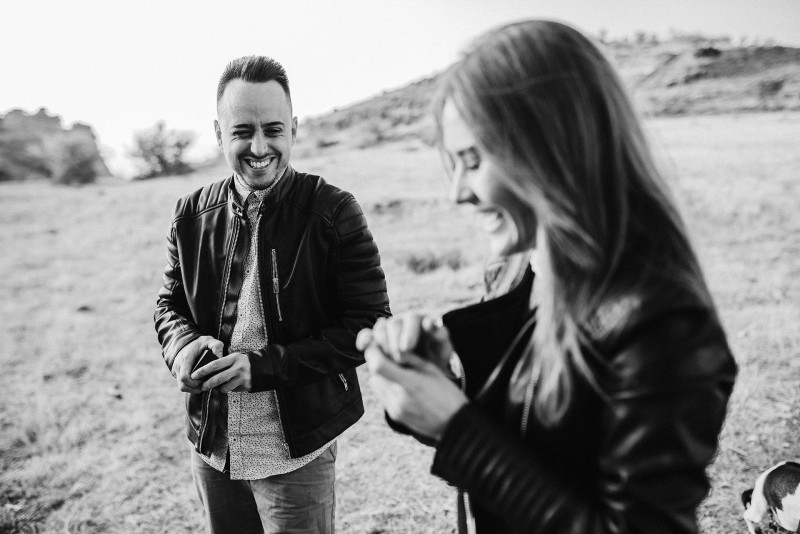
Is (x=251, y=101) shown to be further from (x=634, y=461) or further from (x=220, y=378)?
(x=634, y=461)

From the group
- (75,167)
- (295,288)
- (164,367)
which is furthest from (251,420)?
(75,167)

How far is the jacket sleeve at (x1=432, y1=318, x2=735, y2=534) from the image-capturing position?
0.85 meters

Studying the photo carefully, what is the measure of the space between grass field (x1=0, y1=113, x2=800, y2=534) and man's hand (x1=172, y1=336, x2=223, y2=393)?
1587 mm

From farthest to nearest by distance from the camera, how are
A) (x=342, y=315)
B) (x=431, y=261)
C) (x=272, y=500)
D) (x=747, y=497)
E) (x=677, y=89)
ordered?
(x=677, y=89) → (x=431, y=261) → (x=747, y=497) → (x=342, y=315) → (x=272, y=500)

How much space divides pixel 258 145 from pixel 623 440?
5.49 feet

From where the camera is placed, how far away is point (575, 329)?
3.18 feet

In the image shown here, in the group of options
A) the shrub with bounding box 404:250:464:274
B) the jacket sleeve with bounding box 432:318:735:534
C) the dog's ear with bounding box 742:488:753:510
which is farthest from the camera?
the shrub with bounding box 404:250:464:274

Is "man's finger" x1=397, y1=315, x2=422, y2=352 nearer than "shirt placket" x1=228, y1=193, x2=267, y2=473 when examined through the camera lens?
Yes

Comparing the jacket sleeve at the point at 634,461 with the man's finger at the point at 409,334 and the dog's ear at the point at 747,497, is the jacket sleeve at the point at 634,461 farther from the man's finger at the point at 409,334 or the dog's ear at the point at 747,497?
the dog's ear at the point at 747,497

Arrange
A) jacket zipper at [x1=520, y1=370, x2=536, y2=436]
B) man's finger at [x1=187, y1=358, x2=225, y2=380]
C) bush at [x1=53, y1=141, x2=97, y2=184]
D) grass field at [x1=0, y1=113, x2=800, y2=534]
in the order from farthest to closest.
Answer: bush at [x1=53, y1=141, x2=97, y2=184] < grass field at [x1=0, y1=113, x2=800, y2=534] < man's finger at [x1=187, y1=358, x2=225, y2=380] < jacket zipper at [x1=520, y1=370, x2=536, y2=436]

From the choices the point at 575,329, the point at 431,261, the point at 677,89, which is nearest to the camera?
the point at 575,329

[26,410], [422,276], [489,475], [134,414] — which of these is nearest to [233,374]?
[489,475]

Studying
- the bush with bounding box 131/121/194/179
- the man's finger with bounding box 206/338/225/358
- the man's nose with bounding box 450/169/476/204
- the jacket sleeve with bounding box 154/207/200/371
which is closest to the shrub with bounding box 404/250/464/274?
the jacket sleeve with bounding box 154/207/200/371

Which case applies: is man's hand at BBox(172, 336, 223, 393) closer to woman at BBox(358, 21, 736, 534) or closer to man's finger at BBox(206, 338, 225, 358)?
man's finger at BBox(206, 338, 225, 358)
